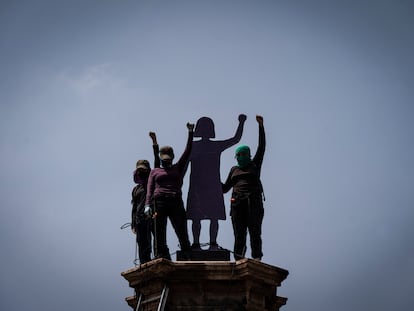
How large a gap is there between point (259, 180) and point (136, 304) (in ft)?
11.4

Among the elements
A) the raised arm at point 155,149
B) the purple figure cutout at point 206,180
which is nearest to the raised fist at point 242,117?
the purple figure cutout at point 206,180

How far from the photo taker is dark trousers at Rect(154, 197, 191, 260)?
15227mm

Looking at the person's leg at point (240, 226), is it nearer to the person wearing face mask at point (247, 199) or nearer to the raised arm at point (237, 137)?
the person wearing face mask at point (247, 199)

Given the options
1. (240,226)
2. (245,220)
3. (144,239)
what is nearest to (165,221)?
(144,239)

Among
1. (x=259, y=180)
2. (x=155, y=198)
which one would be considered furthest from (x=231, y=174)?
(x=155, y=198)

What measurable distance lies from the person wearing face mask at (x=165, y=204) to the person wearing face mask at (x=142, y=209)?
0.35m

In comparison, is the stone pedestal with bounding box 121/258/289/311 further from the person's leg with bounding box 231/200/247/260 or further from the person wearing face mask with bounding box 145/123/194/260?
the person's leg with bounding box 231/200/247/260

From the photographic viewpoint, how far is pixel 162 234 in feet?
50.2

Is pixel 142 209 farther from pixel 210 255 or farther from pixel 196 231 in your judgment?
pixel 210 255

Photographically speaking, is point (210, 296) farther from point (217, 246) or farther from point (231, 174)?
point (231, 174)

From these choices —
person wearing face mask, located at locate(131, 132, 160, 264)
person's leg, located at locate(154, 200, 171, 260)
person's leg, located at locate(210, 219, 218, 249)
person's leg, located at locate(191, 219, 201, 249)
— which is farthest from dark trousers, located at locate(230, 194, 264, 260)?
person wearing face mask, located at locate(131, 132, 160, 264)

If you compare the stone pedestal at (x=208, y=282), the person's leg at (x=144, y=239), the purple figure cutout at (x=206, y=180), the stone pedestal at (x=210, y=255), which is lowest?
the stone pedestal at (x=208, y=282)

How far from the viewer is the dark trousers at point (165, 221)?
50.0 ft

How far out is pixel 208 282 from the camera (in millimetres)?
14570
